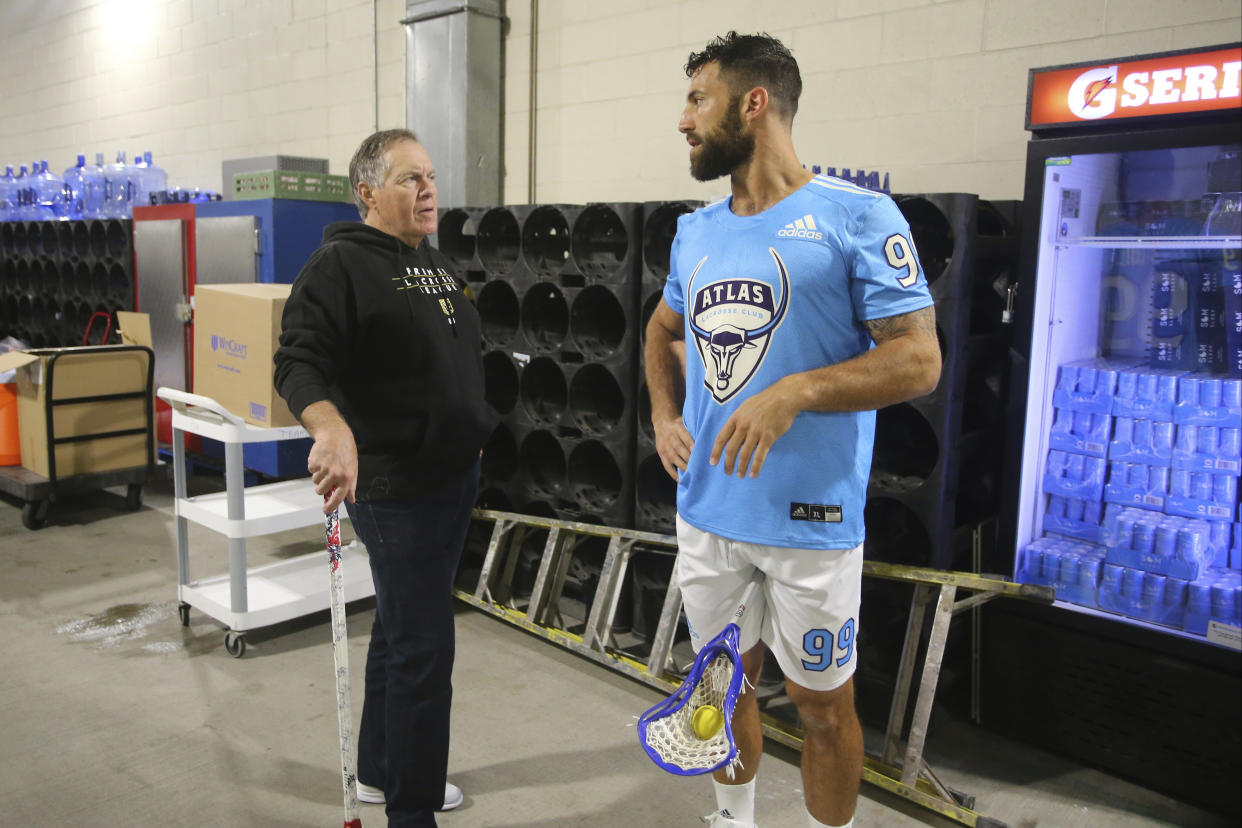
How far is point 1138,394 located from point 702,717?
164cm

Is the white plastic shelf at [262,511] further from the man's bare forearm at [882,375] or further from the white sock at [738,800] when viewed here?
the man's bare forearm at [882,375]

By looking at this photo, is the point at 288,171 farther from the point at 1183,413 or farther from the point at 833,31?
the point at 1183,413

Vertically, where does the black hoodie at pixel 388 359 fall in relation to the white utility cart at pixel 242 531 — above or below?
above

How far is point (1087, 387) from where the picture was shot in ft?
8.34

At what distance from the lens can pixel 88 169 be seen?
748cm

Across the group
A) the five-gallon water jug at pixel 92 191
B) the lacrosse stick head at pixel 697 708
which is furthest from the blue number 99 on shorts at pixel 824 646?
the five-gallon water jug at pixel 92 191

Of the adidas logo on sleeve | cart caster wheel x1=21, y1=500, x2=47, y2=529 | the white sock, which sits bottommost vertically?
cart caster wheel x1=21, y1=500, x2=47, y2=529

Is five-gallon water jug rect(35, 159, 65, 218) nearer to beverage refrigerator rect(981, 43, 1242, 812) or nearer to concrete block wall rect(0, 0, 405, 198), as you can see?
concrete block wall rect(0, 0, 405, 198)

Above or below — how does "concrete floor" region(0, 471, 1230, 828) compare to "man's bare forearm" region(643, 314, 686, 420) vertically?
below

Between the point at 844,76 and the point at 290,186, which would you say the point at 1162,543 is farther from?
the point at 290,186

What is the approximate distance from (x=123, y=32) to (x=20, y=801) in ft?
23.2

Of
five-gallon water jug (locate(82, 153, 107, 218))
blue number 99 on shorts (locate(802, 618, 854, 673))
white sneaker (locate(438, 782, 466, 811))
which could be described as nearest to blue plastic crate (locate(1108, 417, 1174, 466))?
blue number 99 on shorts (locate(802, 618, 854, 673))

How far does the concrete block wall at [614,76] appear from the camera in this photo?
2.98m

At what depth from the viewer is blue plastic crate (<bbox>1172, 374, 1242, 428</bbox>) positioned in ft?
7.61
